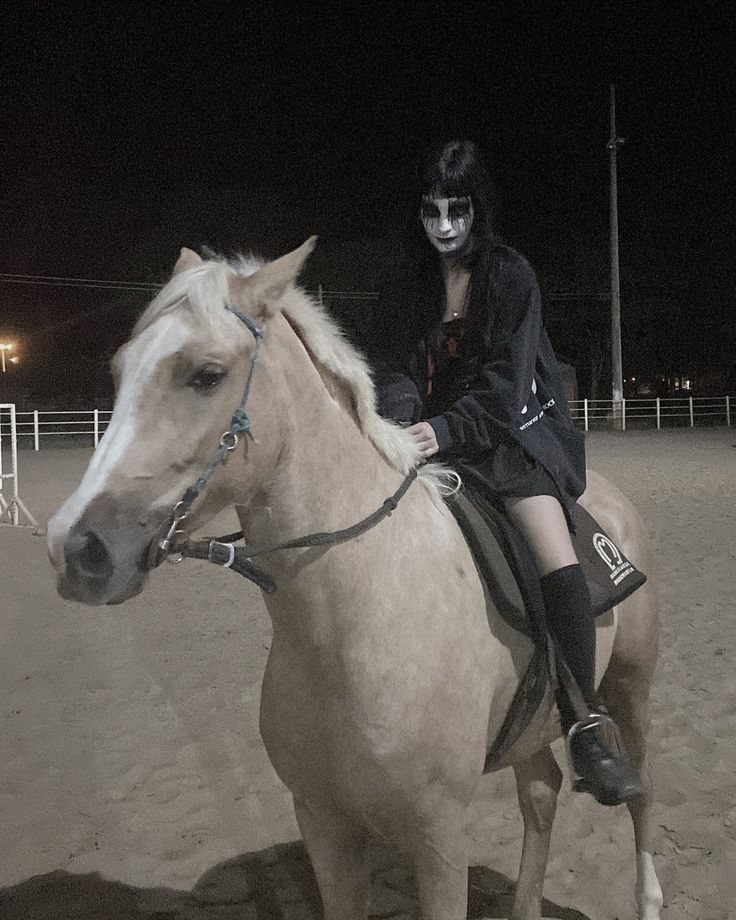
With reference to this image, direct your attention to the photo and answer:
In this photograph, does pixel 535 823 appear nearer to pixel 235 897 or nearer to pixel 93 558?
pixel 235 897

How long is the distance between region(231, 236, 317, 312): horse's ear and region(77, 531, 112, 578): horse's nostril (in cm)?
61

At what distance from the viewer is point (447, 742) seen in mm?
1895

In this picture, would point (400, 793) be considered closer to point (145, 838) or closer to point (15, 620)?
point (145, 838)

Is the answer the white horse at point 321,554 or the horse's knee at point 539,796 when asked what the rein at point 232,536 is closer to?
the white horse at point 321,554

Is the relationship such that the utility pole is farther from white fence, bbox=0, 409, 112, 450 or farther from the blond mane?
the blond mane

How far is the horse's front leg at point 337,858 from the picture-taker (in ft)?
6.60

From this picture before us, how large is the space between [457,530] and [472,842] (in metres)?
1.80

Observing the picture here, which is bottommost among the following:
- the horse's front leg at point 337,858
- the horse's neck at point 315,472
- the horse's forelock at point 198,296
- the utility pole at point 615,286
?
the horse's front leg at point 337,858

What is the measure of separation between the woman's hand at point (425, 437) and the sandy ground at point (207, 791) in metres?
1.85

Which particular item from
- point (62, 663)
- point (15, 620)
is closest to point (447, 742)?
point (62, 663)

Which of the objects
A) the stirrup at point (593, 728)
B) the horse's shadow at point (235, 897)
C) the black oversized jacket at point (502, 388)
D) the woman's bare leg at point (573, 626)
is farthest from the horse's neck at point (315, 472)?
the horse's shadow at point (235, 897)

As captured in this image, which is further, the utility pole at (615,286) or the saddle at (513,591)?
the utility pole at (615,286)

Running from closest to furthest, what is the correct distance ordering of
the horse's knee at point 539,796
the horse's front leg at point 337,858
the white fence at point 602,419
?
the horse's front leg at point 337,858
the horse's knee at point 539,796
the white fence at point 602,419

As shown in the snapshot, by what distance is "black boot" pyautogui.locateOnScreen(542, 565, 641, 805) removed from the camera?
2.20 meters
